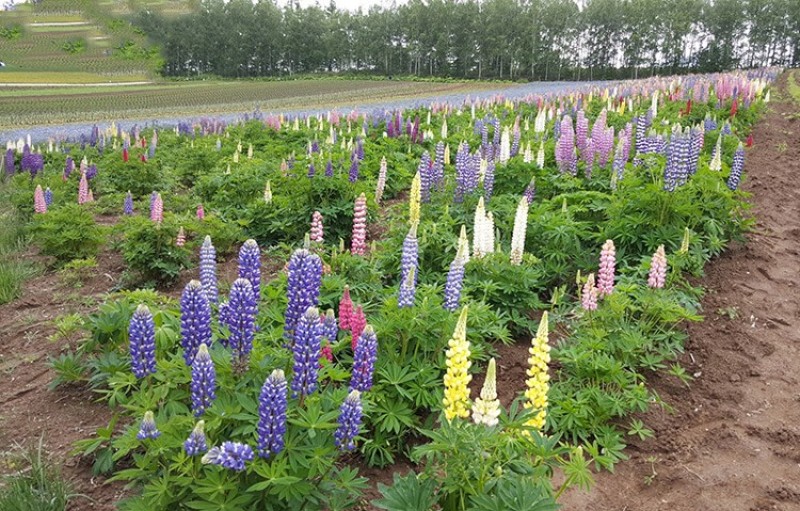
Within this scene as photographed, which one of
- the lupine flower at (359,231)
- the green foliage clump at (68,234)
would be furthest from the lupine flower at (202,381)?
the green foliage clump at (68,234)

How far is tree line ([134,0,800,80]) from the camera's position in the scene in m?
69.2

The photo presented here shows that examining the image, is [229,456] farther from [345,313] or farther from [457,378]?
[345,313]

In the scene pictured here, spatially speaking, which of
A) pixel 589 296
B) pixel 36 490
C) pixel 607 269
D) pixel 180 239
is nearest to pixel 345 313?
pixel 589 296

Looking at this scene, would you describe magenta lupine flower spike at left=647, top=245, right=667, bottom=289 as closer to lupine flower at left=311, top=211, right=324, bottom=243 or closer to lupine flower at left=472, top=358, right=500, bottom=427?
lupine flower at left=472, top=358, right=500, bottom=427

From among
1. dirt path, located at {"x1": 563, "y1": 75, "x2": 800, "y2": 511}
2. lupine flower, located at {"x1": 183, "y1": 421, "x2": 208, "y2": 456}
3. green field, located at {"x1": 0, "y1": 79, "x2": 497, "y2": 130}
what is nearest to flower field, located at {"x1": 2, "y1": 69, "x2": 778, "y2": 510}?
lupine flower, located at {"x1": 183, "y1": 421, "x2": 208, "y2": 456}

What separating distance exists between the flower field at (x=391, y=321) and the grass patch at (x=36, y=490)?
0.23 meters

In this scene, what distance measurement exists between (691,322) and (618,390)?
1.35 m

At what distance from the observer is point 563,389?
4082mm

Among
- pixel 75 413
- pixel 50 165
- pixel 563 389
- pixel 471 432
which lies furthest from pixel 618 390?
pixel 50 165

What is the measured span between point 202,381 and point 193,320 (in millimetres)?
455

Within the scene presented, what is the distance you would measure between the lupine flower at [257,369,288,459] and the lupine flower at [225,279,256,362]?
0.48 meters

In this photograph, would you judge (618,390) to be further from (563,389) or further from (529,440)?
(529,440)

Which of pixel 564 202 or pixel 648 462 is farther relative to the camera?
pixel 564 202

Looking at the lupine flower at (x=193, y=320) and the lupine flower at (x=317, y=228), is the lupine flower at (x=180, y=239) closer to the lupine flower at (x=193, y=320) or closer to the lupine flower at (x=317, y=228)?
the lupine flower at (x=317, y=228)
